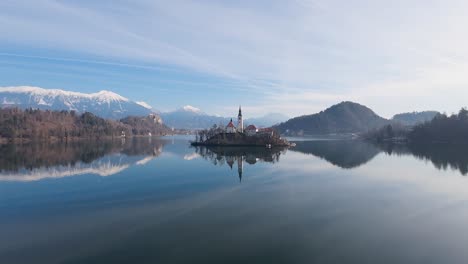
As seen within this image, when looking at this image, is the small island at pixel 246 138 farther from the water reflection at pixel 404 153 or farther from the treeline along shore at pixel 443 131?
the treeline along shore at pixel 443 131

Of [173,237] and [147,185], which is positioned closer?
[173,237]

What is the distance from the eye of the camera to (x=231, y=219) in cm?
1677

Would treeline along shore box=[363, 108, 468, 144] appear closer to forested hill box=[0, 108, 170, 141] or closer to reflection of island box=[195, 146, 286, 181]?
reflection of island box=[195, 146, 286, 181]


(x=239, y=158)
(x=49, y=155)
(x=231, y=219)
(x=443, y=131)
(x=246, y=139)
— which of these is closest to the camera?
(x=231, y=219)

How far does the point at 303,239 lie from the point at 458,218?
11.0 m

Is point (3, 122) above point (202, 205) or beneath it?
above

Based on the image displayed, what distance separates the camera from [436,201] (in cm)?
2217

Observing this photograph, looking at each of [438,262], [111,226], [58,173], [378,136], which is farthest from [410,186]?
[378,136]

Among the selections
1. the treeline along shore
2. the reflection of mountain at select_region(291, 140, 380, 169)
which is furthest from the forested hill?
the treeline along shore

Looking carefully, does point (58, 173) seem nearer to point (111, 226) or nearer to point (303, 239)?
point (111, 226)

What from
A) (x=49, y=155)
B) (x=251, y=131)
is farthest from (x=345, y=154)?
(x=49, y=155)

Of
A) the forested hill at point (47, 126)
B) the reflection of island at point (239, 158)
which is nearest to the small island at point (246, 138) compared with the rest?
the reflection of island at point (239, 158)

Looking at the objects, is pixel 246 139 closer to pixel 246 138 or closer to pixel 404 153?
pixel 246 138

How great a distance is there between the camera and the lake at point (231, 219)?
12.3 metres
